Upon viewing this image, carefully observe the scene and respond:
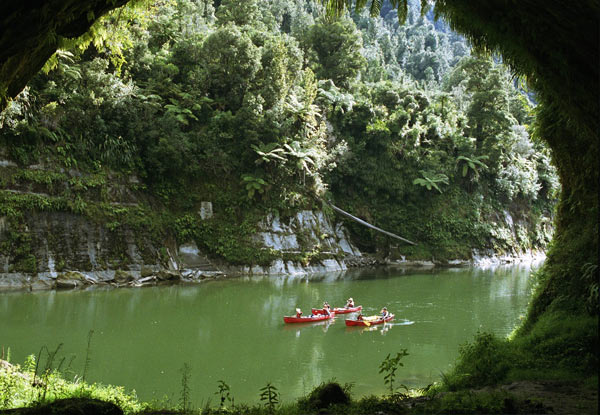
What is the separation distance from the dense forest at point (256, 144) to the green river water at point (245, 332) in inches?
169

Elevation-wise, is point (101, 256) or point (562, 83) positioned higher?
point (562, 83)

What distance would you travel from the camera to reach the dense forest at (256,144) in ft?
60.3

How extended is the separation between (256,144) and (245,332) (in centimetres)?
1341

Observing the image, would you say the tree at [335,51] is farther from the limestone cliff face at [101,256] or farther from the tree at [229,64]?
the limestone cliff face at [101,256]

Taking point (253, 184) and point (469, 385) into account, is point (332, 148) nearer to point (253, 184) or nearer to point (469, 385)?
point (253, 184)

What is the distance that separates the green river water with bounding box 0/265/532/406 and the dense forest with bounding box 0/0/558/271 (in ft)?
14.1

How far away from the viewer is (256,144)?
77.0ft

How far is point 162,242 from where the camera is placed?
Result: 19.5 meters

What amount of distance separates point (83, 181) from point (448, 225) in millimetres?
21245

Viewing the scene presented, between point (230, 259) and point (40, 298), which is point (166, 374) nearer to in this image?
point (40, 298)

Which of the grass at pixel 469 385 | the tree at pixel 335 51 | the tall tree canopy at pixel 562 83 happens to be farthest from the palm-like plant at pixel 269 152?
the grass at pixel 469 385

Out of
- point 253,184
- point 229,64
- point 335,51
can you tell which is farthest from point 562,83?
point 335,51

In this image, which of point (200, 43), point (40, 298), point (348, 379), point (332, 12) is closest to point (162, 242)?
point (40, 298)

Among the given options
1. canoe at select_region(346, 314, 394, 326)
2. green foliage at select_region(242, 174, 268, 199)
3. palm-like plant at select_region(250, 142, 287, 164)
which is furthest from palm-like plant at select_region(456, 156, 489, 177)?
canoe at select_region(346, 314, 394, 326)
